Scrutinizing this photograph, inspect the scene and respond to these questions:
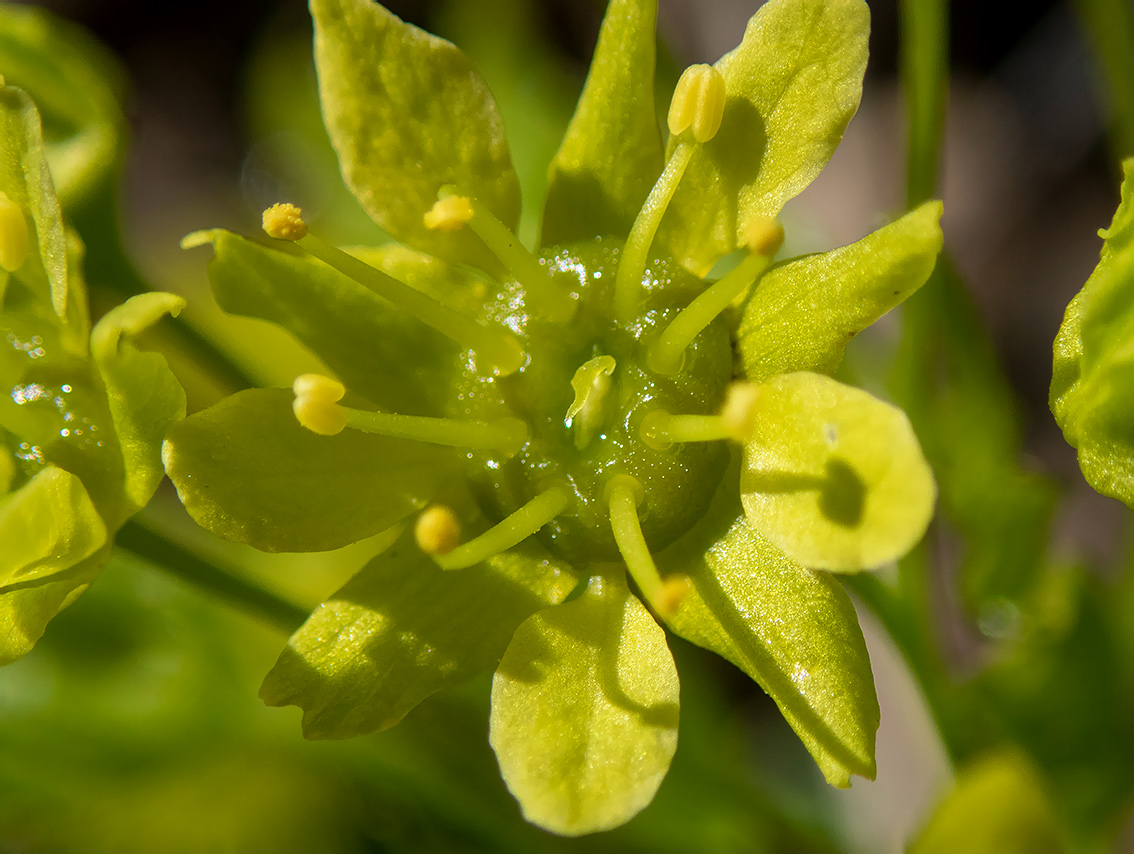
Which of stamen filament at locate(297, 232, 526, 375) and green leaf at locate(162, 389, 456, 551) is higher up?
stamen filament at locate(297, 232, 526, 375)

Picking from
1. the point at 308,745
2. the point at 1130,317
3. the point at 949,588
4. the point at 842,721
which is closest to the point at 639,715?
the point at 842,721

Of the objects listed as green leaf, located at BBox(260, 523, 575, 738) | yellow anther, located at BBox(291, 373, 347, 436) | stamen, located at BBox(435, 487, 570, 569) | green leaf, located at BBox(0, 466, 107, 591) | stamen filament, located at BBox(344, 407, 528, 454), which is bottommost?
green leaf, located at BBox(0, 466, 107, 591)

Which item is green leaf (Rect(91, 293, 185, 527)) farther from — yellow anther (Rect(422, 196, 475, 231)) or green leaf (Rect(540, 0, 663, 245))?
green leaf (Rect(540, 0, 663, 245))

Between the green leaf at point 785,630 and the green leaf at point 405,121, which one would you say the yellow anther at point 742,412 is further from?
the green leaf at point 405,121

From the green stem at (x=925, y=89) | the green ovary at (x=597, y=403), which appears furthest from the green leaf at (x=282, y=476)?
the green stem at (x=925, y=89)

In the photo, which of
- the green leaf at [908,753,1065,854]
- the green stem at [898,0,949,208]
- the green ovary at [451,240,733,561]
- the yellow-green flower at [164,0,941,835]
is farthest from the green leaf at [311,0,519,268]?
the green leaf at [908,753,1065,854]
